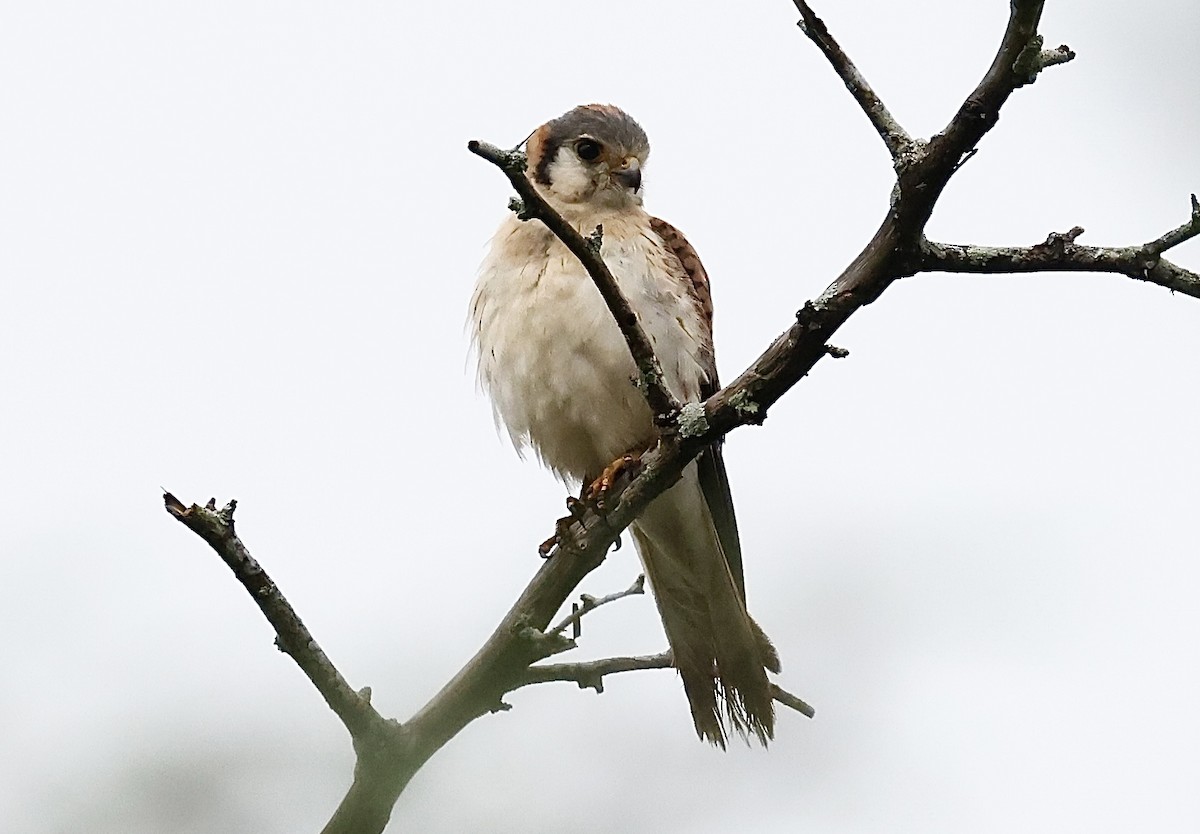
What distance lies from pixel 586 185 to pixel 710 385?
0.85m

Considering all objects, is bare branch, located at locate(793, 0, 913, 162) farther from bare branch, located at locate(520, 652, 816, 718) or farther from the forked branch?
bare branch, located at locate(520, 652, 816, 718)

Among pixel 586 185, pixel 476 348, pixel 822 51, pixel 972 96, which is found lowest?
pixel 972 96

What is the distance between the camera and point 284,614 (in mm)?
2312

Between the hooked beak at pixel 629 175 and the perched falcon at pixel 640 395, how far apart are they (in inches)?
9.0

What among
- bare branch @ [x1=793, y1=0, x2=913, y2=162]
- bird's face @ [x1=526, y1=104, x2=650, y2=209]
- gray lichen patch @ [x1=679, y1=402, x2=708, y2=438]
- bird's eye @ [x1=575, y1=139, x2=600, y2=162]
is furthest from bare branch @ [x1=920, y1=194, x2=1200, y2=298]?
bird's eye @ [x1=575, y1=139, x2=600, y2=162]

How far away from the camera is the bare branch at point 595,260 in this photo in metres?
2.13

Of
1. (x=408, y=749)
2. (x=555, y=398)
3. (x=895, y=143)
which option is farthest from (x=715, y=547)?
(x=895, y=143)

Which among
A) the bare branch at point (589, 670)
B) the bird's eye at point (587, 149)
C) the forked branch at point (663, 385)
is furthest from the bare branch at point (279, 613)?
the bird's eye at point (587, 149)

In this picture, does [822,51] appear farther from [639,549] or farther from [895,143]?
[639,549]

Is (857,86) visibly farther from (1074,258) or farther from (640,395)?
(640,395)

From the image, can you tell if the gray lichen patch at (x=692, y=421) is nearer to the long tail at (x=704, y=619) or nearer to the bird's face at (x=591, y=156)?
the long tail at (x=704, y=619)

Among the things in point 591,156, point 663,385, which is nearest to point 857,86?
point 663,385

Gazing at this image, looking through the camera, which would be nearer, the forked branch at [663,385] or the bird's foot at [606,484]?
the forked branch at [663,385]

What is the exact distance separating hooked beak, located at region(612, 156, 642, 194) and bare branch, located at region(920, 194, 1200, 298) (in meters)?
2.10
